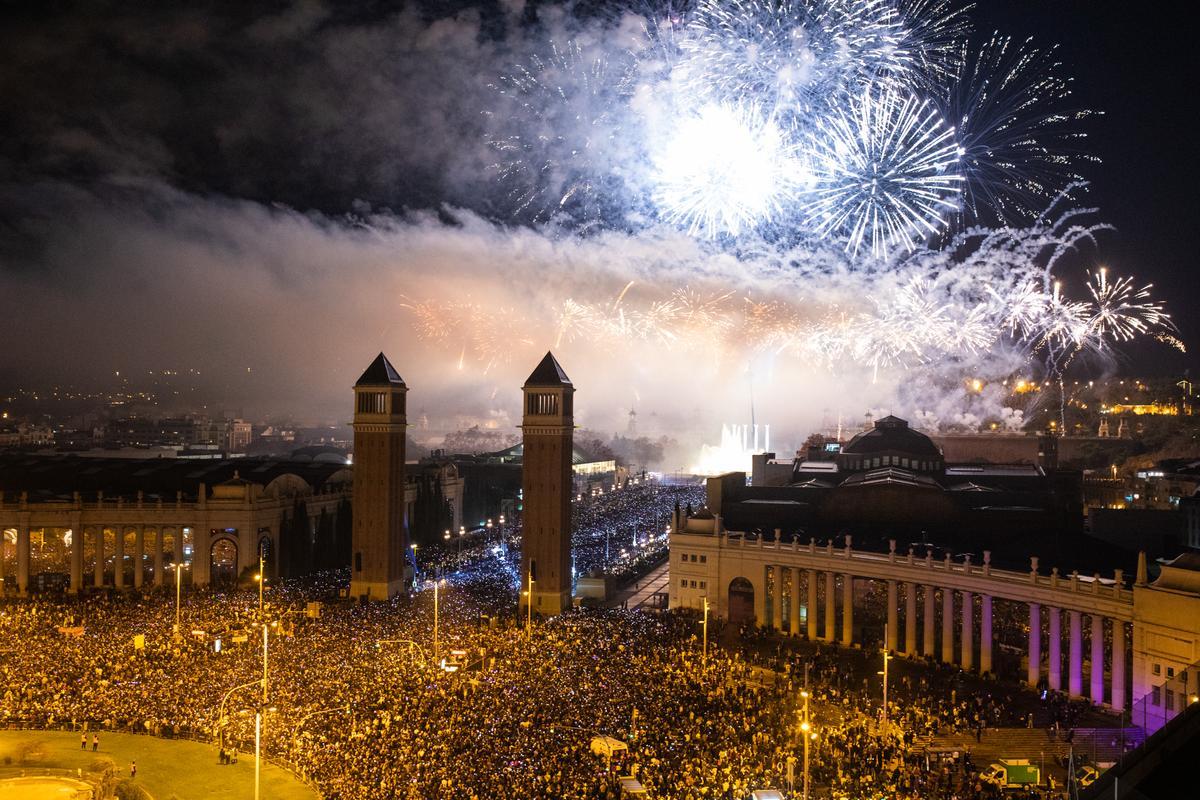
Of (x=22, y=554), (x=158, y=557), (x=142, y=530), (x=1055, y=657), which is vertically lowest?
(x=1055, y=657)

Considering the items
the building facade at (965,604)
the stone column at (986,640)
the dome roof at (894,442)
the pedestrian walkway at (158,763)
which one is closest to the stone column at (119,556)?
the pedestrian walkway at (158,763)

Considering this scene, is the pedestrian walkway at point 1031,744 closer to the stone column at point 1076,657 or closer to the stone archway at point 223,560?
the stone column at point 1076,657

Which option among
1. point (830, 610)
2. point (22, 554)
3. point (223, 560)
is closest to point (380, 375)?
point (223, 560)

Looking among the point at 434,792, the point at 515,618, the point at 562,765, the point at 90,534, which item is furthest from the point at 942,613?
the point at 90,534

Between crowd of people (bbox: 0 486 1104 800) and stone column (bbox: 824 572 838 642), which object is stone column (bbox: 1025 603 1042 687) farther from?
stone column (bbox: 824 572 838 642)

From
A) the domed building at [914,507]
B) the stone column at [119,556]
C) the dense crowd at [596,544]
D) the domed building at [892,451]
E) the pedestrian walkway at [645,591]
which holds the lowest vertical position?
the pedestrian walkway at [645,591]

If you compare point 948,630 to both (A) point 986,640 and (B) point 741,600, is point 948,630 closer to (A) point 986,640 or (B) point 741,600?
(A) point 986,640

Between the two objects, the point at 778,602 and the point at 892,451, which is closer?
the point at 778,602
